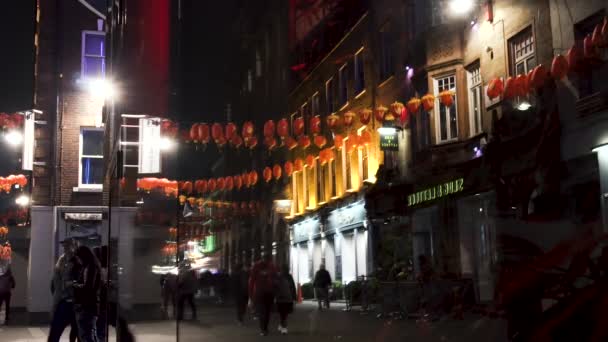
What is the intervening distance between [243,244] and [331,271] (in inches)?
30.8

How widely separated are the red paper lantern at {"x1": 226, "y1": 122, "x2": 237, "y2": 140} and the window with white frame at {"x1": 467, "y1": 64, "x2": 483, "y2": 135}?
203cm

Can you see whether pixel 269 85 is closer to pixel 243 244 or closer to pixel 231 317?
pixel 243 244

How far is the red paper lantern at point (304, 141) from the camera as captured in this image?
3.19 meters

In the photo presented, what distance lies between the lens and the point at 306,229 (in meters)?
3.03

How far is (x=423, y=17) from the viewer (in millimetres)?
2217

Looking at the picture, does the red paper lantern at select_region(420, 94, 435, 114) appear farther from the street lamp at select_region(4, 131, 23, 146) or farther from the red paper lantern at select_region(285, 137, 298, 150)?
the street lamp at select_region(4, 131, 23, 146)

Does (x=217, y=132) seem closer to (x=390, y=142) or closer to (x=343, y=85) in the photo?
(x=343, y=85)

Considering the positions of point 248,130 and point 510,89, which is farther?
point 248,130

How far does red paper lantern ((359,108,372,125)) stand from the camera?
255 cm

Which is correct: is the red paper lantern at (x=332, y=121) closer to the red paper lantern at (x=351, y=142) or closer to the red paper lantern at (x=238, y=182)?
the red paper lantern at (x=351, y=142)

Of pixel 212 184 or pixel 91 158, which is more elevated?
pixel 91 158

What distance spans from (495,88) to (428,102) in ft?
1.18

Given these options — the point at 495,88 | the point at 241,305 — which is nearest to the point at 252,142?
the point at 241,305

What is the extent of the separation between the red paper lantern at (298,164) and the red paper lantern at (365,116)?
69 cm
